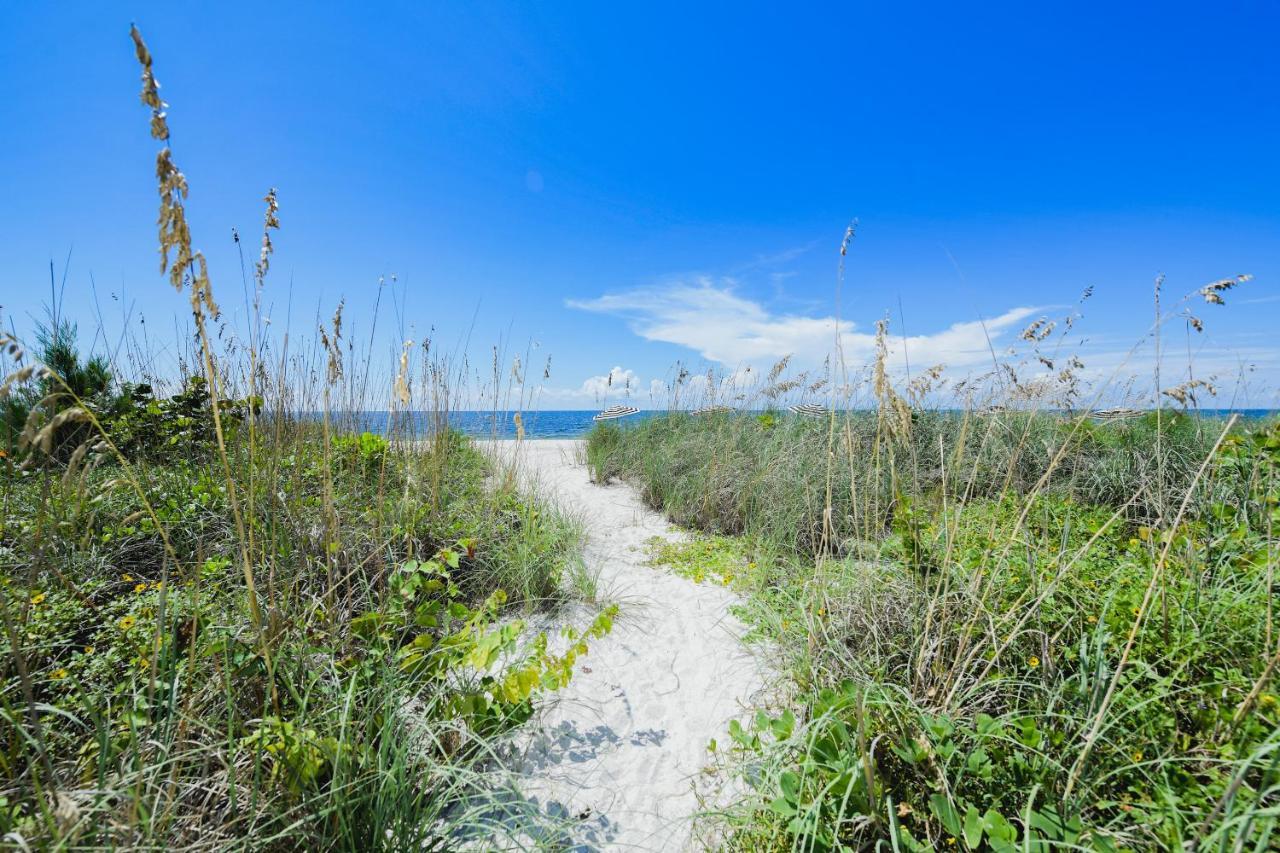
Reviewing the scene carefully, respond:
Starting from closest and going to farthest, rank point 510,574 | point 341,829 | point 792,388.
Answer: point 341,829 < point 510,574 < point 792,388

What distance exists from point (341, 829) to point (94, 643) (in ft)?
4.68

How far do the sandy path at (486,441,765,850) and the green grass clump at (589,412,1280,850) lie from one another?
169mm

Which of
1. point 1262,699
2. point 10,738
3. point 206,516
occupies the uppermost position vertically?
point 206,516

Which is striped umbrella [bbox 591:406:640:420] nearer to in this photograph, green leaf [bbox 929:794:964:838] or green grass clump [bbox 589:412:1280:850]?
green grass clump [bbox 589:412:1280:850]

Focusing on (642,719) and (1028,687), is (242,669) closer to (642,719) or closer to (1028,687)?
(642,719)

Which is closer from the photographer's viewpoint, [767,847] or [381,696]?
[767,847]

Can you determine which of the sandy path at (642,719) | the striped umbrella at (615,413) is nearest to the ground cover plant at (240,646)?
the sandy path at (642,719)

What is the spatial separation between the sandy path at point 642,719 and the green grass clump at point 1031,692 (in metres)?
0.17

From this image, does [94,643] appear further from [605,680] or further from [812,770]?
[812,770]

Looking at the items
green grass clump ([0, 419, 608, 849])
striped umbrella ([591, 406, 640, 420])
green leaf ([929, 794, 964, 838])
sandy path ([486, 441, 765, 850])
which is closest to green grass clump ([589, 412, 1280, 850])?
green leaf ([929, 794, 964, 838])

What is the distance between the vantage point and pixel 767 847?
1440mm

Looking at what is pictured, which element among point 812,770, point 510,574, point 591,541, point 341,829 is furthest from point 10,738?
point 591,541

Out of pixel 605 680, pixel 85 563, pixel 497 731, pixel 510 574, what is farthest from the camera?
pixel 510 574

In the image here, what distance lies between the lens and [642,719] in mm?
2158
